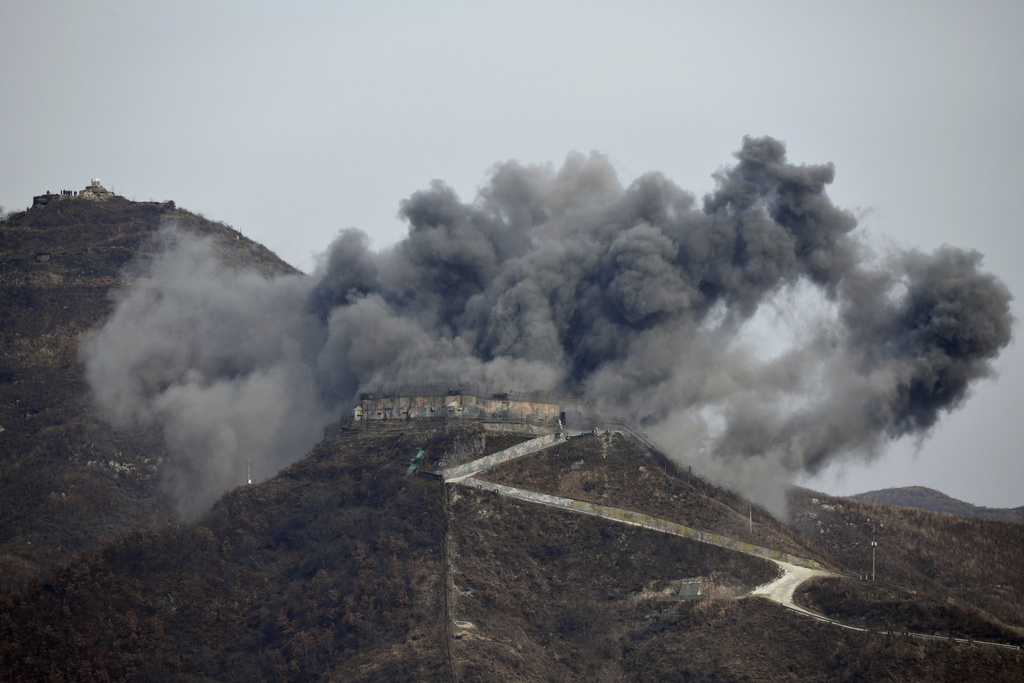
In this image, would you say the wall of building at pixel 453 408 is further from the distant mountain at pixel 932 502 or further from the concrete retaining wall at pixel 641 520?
the distant mountain at pixel 932 502

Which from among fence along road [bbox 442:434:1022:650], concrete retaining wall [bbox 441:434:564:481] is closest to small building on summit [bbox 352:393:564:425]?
concrete retaining wall [bbox 441:434:564:481]

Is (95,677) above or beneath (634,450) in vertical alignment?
beneath

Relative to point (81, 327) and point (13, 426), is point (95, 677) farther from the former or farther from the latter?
point (81, 327)

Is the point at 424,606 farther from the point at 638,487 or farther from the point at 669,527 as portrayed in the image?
the point at 638,487

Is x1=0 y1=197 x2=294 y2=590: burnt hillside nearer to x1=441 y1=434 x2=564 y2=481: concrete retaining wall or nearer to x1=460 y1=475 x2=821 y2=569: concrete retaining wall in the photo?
x1=441 y1=434 x2=564 y2=481: concrete retaining wall

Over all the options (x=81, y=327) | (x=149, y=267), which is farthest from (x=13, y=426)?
(x=149, y=267)

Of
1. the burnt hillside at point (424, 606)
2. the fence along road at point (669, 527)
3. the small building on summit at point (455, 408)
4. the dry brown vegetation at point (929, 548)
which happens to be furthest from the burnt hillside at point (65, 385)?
the dry brown vegetation at point (929, 548)
